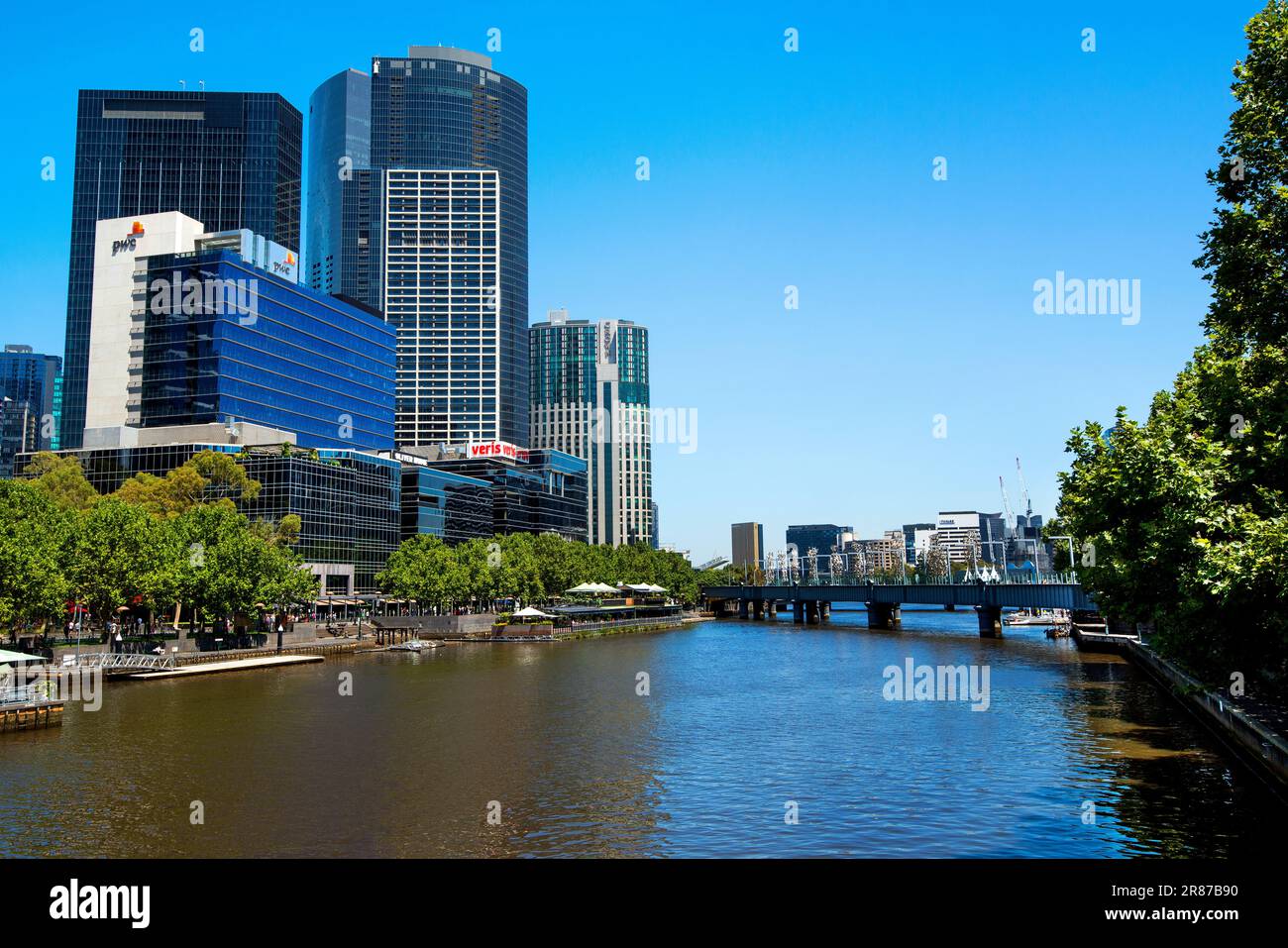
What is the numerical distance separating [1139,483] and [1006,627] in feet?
513

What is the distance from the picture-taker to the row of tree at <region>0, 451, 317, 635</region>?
260ft

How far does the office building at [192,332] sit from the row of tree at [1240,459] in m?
163

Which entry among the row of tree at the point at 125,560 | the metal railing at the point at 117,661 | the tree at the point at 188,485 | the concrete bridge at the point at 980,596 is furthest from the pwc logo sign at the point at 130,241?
the concrete bridge at the point at 980,596

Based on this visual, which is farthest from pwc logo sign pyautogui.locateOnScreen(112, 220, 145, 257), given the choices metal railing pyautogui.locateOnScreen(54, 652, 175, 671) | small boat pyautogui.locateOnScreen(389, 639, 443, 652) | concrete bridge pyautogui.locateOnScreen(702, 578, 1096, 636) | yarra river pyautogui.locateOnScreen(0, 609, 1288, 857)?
concrete bridge pyautogui.locateOnScreen(702, 578, 1096, 636)

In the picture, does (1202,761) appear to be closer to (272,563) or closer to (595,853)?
(595,853)

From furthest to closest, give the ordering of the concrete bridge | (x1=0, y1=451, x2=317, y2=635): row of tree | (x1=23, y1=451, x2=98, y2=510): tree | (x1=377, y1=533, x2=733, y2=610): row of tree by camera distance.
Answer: (x1=377, y1=533, x2=733, y2=610): row of tree < the concrete bridge < (x1=23, y1=451, x2=98, y2=510): tree < (x1=0, y1=451, x2=317, y2=635): row of tree

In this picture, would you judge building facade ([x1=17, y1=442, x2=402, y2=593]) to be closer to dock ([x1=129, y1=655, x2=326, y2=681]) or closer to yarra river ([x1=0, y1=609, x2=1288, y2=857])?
dock ([x1=129, y1=655, x2=326, y2=681])

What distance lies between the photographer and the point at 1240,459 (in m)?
44.2

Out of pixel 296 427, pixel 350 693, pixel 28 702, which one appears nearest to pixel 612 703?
pixel 350 693

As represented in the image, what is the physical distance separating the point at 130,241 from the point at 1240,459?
20678 cm

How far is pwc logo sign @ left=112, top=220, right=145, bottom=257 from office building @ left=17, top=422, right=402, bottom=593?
46440 mm

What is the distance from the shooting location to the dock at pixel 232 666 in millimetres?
87750

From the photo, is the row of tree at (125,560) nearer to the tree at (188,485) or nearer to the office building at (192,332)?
the tree at (188,485)
